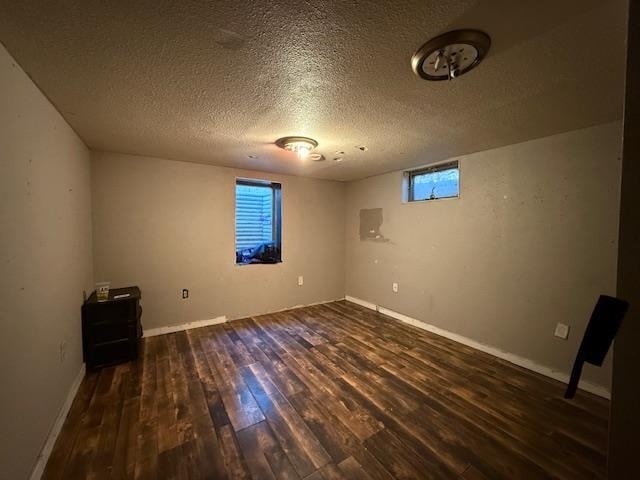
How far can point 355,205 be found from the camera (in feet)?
14.9

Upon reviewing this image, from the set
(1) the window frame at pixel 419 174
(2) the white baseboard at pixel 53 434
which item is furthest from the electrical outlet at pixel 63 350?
(1) the window frame at pixel 419 174

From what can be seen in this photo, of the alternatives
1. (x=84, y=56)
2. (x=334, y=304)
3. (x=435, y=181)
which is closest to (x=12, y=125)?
(x=84, y=56)

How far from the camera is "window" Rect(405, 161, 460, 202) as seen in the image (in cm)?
314

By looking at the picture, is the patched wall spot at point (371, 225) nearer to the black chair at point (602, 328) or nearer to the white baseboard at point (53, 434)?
the black chair at point (602, 328)

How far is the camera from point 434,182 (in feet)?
11.1

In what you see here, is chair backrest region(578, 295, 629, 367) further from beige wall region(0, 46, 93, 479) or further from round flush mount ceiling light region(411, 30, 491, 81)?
beige wall region(0, 46, 93, 479)

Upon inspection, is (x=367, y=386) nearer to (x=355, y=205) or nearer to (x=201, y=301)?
(x=201, y=301)

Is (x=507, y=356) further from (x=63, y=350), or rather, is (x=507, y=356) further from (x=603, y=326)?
(x=63, y=350)

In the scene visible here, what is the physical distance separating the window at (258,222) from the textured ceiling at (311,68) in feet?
5.01

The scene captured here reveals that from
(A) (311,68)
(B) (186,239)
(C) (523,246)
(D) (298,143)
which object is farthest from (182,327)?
(C) (523,246)

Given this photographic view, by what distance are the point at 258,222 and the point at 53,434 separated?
2.98 m

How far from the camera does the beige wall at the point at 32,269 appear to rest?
1.19 metres

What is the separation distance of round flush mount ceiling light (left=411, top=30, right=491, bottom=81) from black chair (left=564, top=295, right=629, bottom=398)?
1.17 m

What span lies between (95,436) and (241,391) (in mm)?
900
